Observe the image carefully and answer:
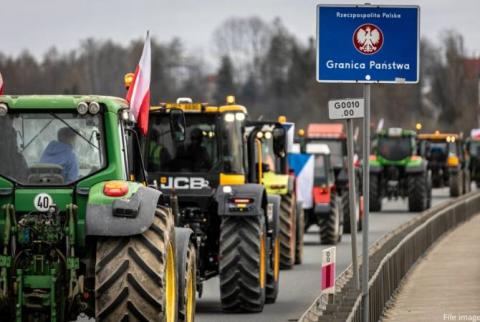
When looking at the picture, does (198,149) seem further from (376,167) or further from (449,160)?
(449,160)

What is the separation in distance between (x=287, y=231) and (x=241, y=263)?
7786 mm

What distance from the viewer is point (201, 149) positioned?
2097cm

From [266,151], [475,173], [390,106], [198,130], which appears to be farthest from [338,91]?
[198,130]

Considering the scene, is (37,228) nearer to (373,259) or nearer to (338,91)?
(373,259)

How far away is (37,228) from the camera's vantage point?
12.8 meters

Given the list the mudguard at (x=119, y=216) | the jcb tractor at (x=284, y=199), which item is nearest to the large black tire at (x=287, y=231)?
the jcb tractor at (x=284, y=199)

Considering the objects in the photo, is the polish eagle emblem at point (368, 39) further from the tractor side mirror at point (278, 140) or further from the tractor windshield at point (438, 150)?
the tractor windshield at point (438, 150)

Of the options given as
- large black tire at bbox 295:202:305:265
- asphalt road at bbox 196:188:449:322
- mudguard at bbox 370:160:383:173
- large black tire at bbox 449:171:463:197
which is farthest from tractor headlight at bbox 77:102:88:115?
large black tire at bbox 449:171:463:197

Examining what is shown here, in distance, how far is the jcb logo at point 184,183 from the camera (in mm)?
20562

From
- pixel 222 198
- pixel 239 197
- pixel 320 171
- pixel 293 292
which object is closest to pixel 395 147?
pixel 320 171

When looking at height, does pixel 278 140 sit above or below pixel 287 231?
above

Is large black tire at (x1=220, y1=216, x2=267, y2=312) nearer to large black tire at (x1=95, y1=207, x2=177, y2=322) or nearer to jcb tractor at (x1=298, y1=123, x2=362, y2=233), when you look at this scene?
large black tire at (x1=95, y1=207, x2=177, y2=322)

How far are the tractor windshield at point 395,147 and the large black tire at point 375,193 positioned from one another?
994 millimetres

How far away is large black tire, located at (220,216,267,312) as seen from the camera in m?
19.5
